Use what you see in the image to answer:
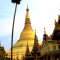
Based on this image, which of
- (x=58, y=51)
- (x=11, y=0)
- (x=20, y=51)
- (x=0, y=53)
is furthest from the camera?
(x=20, y=51)

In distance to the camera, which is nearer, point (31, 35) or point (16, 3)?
point (16, 3)

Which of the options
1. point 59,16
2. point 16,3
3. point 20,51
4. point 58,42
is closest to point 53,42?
point 58,42

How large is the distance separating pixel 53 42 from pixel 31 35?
65.7 m

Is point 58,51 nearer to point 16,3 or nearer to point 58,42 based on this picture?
point 58,42

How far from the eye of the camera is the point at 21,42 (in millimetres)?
116250

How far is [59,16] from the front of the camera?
50938 mm

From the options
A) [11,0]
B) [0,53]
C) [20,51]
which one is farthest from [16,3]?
[20,51]

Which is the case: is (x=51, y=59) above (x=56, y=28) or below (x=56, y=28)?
below

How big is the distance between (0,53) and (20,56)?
41.6 metres

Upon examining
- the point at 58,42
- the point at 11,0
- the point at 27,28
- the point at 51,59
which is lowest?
the point at 51,59

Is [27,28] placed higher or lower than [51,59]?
higher

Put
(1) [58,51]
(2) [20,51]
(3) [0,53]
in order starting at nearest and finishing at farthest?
(1) [58,51], (3) [0,53], (2) [20,51]

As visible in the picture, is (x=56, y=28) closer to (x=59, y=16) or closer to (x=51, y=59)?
(x=59, y=16)

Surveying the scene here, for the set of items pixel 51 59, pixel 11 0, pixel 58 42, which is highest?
pixel 11 0
